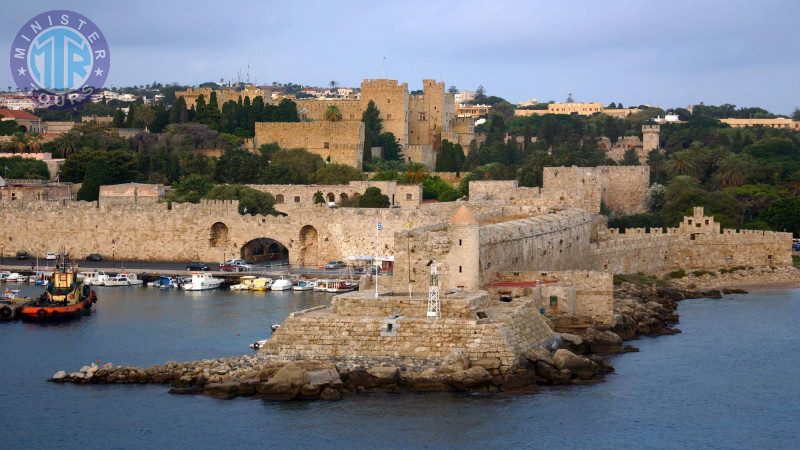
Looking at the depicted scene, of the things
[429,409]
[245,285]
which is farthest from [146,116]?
[429,409]

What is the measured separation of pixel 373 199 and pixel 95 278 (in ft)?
36.8

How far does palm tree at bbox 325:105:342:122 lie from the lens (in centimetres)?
6471

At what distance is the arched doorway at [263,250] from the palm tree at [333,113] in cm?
1732

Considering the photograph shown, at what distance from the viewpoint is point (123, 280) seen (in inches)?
1631

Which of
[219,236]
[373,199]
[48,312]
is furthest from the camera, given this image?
[373,199]

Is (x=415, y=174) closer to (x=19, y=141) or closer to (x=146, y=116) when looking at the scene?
(x=146, y=116)

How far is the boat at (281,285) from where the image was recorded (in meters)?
39.6

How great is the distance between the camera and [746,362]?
94.8ft

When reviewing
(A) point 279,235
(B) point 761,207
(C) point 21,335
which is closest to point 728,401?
(C) point 21,335

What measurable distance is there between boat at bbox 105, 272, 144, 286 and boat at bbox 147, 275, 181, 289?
484 mm

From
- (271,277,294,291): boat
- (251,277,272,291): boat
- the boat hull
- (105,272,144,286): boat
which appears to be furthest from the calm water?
(105,272,144,286): boat

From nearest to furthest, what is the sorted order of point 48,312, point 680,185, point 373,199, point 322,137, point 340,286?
point 48,312 → point 340,286 → point 373,199 → point 680,185 → point 322,137

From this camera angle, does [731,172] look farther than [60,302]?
Yes

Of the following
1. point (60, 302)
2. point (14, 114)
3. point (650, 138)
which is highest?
point (14, 114)
